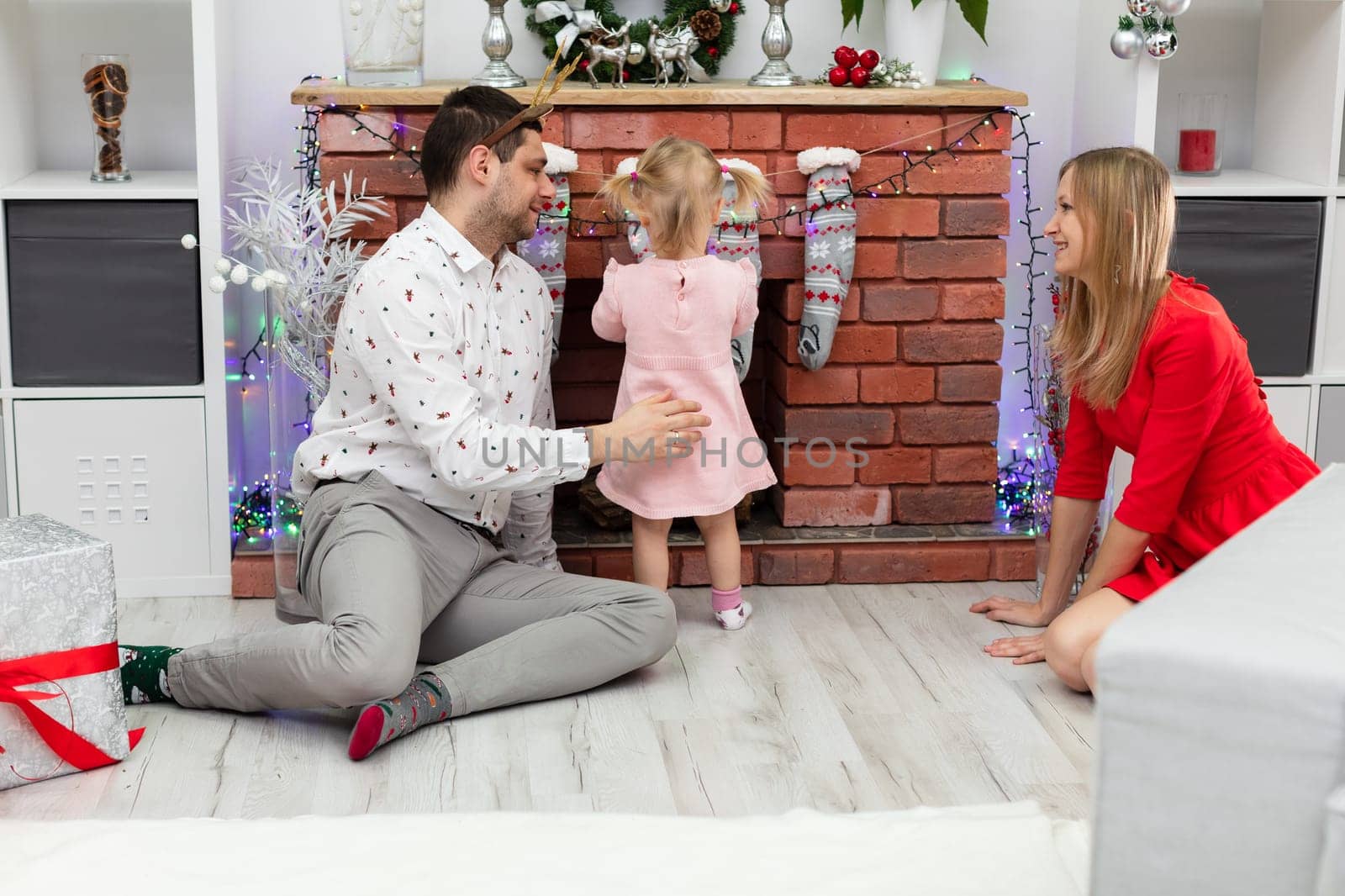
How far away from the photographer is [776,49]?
2973 millimetres

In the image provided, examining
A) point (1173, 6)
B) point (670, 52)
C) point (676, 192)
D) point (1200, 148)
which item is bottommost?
point (676, 192)

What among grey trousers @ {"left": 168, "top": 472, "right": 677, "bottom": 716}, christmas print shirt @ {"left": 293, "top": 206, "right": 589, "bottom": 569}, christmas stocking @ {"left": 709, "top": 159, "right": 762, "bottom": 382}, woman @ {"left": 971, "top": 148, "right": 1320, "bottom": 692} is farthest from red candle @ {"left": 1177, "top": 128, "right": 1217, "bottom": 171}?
grey trousers @ {"left": 168, "top": 472, "right": 677, "bottom": 716}

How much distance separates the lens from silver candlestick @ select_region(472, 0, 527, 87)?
2924 millimetres

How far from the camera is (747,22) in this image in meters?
3.23

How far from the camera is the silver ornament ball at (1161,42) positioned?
291 cm

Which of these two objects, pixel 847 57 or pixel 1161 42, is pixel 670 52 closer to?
pixel 847 57

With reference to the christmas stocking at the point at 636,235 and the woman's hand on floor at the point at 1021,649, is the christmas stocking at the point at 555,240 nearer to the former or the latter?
the christmas stocking at the point at 636,235

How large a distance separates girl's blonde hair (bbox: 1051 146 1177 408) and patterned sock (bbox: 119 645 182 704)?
5.43 feet

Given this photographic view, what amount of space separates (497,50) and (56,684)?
4.98ft

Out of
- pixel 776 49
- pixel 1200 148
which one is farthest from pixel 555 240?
pixel 1200 148

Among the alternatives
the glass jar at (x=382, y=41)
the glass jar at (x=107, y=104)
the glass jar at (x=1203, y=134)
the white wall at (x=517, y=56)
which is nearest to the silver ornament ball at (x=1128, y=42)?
the white wall at (x=517, y=56)

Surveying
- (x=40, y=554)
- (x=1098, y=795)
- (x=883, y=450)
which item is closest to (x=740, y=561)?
(x=883, y=450)

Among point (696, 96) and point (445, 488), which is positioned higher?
point (696, 96)

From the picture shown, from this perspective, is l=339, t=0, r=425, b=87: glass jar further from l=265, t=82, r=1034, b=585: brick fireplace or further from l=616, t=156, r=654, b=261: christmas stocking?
l=616, t=156, r=654, b=261: christmas stocking
